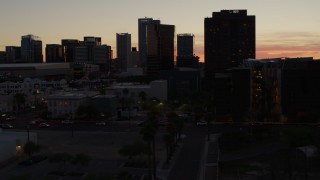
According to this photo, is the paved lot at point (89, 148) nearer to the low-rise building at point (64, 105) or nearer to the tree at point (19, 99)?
the low-rise building at point (64, 105)

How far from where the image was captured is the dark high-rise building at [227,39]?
114m

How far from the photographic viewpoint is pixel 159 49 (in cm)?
14550

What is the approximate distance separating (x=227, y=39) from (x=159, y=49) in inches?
1382

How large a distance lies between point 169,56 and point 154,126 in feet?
396

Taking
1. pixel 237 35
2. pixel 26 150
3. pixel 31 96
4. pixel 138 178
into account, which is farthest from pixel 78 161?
pixel 237 35

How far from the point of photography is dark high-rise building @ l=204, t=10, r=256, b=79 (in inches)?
4488

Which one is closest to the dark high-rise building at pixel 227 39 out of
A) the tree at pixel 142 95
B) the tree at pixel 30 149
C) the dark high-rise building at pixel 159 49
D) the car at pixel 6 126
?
the dark high-rise building at pixel 159 49

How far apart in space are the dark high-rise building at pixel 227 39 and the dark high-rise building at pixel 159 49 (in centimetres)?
2884

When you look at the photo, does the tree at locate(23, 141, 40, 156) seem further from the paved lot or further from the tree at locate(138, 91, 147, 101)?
the tree at locate(138, 91, 147, 101)

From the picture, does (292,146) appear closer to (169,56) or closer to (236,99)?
(236,99)

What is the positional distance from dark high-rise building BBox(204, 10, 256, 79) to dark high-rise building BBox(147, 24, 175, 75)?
28841 mm

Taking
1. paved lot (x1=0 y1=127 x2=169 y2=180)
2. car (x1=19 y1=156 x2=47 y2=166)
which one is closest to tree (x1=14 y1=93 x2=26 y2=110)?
paved lot (x1=0 y1=127 x2=169 y2=180)

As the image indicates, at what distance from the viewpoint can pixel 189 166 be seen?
30500 millimetres

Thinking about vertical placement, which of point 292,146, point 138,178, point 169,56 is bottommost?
point 138,178
